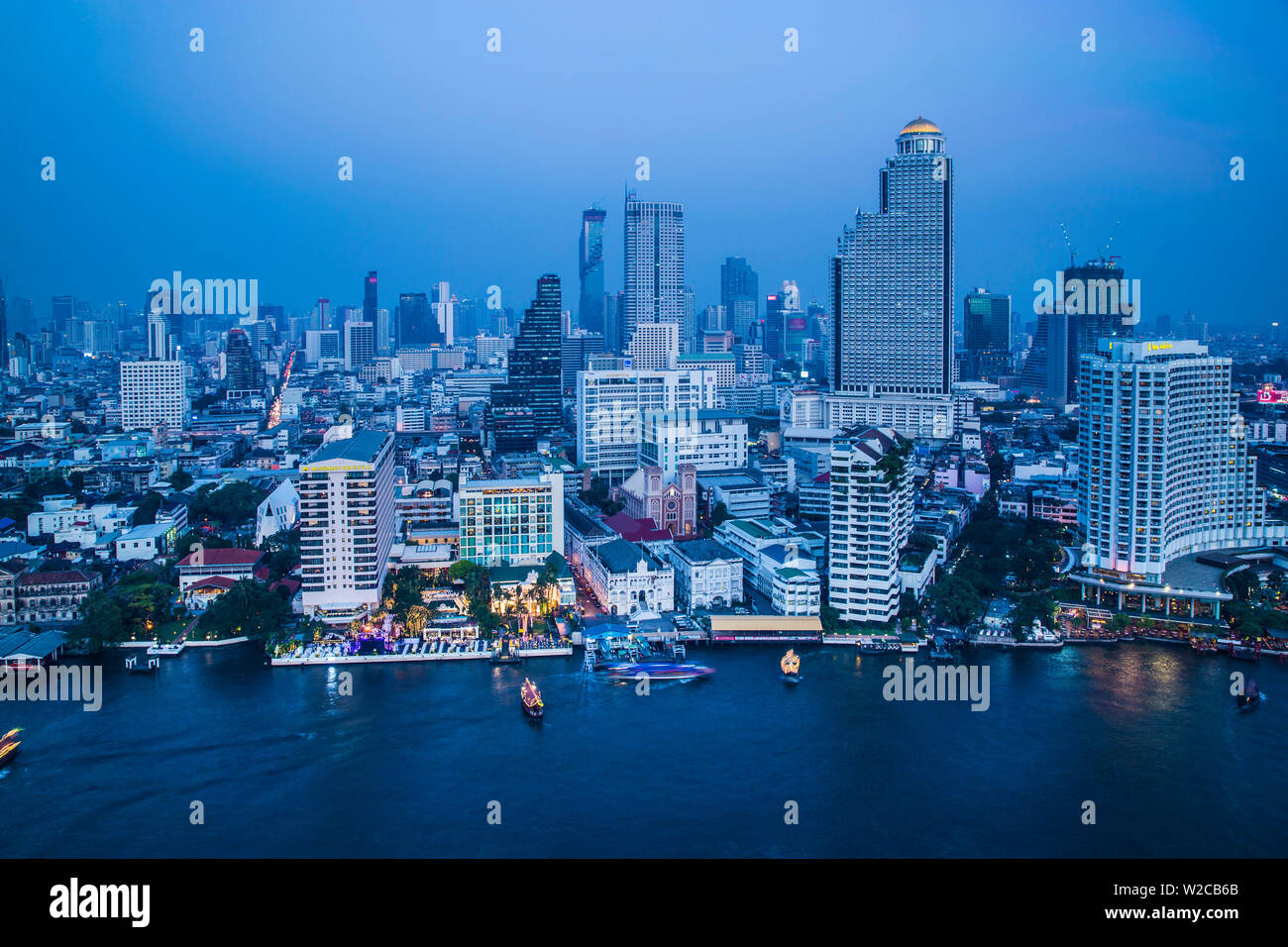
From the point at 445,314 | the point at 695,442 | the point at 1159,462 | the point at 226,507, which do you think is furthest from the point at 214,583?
the point at 445,314

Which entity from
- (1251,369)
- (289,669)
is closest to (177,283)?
(289,669)

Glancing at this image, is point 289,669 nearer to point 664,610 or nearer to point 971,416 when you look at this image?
point 664,610

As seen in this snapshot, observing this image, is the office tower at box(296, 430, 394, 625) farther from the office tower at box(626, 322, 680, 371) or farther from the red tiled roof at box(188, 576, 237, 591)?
the office tower at box(626, 322, 680, 371)

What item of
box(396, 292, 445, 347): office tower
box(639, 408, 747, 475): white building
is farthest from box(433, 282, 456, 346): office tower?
box(639, 408, 747, 475): white building

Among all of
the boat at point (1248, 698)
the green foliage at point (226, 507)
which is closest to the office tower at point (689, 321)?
the green foliage at point (226, 507)

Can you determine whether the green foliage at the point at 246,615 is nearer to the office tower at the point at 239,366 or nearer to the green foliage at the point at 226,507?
the green foliage at the point at 226,507
